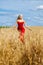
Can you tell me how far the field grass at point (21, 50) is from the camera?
862 cm

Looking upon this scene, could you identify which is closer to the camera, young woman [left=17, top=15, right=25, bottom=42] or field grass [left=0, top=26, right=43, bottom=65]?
field grass [left=0, top=26, right=43, bottom=65]

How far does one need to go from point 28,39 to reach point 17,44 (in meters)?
0.34

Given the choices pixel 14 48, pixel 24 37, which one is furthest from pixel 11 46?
pixel 24 37

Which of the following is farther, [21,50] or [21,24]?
[21,24]

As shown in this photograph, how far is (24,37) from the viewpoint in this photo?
966 cm

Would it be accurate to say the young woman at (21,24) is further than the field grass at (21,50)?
Yes

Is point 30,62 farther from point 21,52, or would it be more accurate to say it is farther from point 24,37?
point 24,37

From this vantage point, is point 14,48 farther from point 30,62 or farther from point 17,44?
point 30,62

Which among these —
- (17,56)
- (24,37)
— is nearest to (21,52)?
(17,56)

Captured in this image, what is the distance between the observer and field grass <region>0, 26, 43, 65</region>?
28.3 feet

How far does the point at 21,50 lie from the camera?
8906mm

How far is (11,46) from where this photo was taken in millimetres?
9055

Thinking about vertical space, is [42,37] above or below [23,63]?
above

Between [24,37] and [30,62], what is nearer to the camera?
[30,62]
